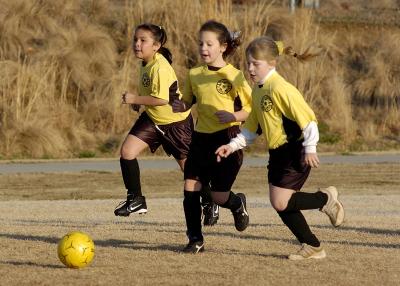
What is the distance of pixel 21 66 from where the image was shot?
22609 mm

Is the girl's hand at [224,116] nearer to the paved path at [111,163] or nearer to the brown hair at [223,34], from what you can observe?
the brown hair at [223,34]

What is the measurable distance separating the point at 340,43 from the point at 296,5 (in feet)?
5.70

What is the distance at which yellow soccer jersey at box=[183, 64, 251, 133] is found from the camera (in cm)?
930

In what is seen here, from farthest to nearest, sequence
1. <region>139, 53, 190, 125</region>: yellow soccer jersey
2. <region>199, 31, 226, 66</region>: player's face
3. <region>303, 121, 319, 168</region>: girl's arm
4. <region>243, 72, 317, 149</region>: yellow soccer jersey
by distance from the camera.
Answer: <region>139, 53, 190, 125</region>: yellow soccer jersey, <region>199, 31, 226, 66</region>: player's face, <region>243, 72, 317, 149</region>: yellow soccer jersey, <region>303, 121, 319, 168</region>: girl's arm

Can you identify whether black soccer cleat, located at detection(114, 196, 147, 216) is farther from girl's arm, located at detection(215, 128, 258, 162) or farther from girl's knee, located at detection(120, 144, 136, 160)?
girl's arm, located at detection(215, 128, 258, 162)

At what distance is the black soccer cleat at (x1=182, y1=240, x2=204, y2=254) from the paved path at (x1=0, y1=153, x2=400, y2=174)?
33.5 ft

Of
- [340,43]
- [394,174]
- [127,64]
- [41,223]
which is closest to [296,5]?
[340,43]

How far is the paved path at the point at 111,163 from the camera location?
62.8 feet

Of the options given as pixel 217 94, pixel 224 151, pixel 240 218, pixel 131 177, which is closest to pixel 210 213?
pixel 131 177

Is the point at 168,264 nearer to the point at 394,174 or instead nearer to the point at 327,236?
the point at 327,236

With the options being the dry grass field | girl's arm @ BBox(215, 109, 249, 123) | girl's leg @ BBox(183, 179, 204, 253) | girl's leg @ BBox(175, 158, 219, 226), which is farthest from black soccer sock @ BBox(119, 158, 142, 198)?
girl's arm @ BBox(215, 109, 249, 123)

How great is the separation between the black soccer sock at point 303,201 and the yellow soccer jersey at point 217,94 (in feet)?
3.48

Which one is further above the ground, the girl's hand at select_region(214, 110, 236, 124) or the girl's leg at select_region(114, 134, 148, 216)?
the girl's hand at select_region(214, 110, 236, 124)

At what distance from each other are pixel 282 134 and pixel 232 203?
1.25 meters
